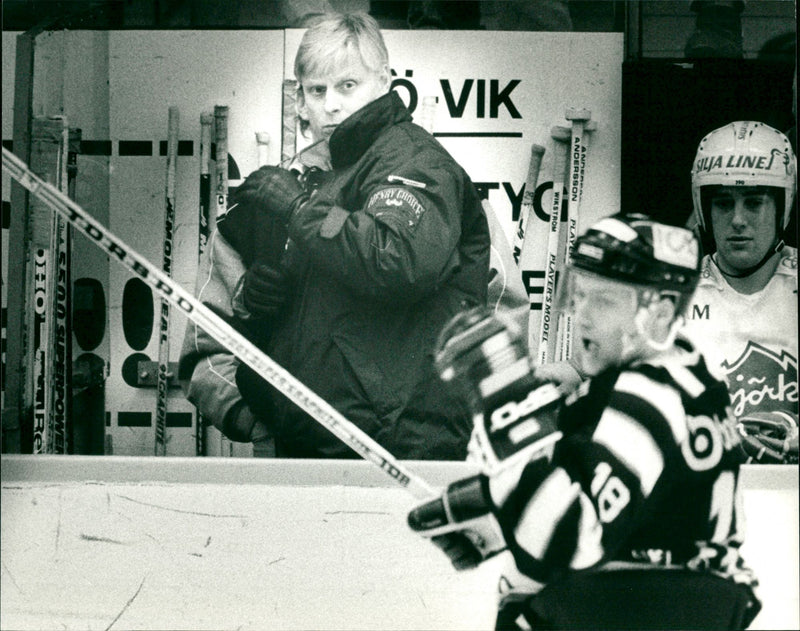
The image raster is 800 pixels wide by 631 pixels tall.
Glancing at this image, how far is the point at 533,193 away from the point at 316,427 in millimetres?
1098

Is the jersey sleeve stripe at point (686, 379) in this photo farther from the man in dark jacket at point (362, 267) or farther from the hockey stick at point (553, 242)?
the man in dark jacket at point (362, 267)

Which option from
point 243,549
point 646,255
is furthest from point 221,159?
point 646,255

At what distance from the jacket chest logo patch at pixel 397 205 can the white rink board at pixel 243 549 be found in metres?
0.84

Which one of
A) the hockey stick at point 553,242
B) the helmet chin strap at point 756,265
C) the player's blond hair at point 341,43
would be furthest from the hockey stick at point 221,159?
the helmet chin strap at point 756,265

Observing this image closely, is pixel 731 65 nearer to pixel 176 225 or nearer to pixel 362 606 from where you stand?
pixel 176 225

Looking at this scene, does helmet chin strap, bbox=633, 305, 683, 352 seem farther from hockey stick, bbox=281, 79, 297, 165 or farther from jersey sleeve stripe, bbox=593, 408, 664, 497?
hockey stick, bbox=281, 79, 297, 165

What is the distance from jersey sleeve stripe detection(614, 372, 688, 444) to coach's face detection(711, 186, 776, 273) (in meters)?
0.49

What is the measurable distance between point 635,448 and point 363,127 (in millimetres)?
1411

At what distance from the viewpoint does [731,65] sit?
3.75 metres

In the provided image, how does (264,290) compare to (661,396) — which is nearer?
(661,396)

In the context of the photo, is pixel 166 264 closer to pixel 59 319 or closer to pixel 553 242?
pixel 59 319

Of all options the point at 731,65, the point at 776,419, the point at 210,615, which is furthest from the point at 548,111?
the point at 210,615

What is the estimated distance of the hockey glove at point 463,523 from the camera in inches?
145

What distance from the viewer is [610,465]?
356 centimetres
